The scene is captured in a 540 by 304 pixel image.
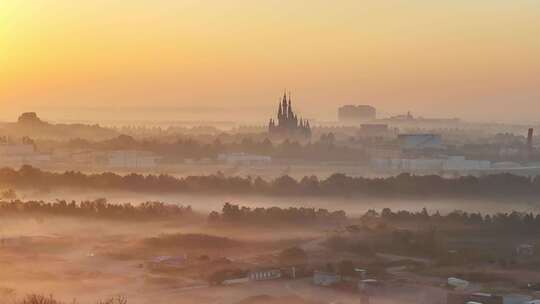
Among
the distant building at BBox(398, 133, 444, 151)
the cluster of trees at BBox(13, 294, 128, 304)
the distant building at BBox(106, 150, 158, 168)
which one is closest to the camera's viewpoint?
the cluster of trees at BBox(13, 294, 128, 304)

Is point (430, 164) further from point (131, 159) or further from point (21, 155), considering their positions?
point (21, 155)

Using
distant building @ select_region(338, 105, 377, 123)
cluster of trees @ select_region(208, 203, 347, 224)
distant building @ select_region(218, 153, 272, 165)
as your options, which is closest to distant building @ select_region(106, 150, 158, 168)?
distant building @ select_region(218, 153, 272, 165)

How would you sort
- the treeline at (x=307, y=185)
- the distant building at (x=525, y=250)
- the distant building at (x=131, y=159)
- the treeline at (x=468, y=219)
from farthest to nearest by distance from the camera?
the distant building at (x=131, y=159)
the treeline at (x=307, y=185)
the treeline at (x=468, y=219)
the distant building at (x=525, y=250)

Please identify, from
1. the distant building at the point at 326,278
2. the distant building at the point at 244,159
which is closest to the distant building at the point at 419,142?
the distant building at the point at 244,159

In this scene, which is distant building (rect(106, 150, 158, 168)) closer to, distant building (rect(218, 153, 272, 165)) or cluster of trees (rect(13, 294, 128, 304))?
distant building (rect(218, 153, 272, 165))

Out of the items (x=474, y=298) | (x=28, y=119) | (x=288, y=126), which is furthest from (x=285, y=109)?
(x=474, y=298)

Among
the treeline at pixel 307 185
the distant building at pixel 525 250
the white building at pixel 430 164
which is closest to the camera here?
the distant building at pixel 525 250

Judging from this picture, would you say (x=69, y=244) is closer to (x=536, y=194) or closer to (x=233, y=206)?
(x=233, y=206)

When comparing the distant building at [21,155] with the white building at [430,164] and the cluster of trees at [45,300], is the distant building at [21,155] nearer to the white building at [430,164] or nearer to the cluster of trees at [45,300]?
the white building at [430,164]
